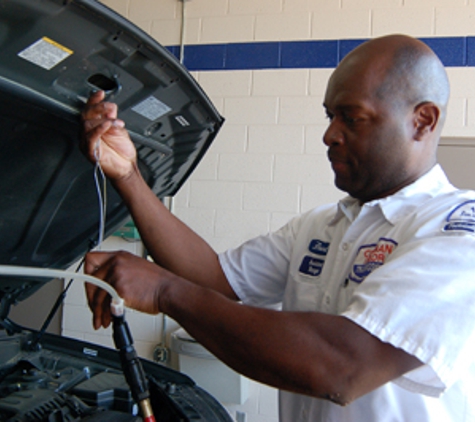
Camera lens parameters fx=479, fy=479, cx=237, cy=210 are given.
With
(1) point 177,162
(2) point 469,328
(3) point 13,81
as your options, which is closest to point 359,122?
(2) point 469,328

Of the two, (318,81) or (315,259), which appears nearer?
(315,259)

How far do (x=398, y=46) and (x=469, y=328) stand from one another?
710mm

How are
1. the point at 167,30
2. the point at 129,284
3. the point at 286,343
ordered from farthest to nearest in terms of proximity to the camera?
the point at 167,30 → the point at 129,284 → the point at 286,343

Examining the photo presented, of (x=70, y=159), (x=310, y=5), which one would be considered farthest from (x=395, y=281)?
(x=310, y=5)

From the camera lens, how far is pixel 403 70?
1.17 meters

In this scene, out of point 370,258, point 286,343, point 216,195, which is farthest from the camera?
point 216,195

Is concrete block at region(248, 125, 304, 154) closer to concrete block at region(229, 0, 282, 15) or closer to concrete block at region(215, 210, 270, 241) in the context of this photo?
concrete block at region(215, 210, 270, 241)

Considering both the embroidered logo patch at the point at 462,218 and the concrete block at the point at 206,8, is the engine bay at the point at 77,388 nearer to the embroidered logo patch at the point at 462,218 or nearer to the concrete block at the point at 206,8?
the embroidered logo patch at the point at 462,218

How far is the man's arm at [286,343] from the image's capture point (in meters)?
0.83

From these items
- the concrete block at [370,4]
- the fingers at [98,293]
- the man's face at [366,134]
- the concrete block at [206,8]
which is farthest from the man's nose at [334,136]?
the concrete block at [206,8]

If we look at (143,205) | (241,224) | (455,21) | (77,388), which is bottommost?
(77,388)

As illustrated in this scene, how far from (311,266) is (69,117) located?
0.73 meters

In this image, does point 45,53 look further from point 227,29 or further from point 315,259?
point 227,29

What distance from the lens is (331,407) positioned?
1.09 meters
